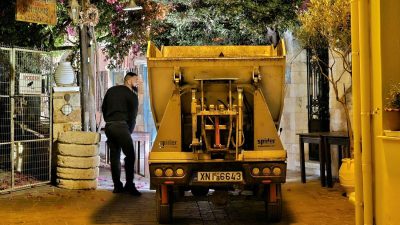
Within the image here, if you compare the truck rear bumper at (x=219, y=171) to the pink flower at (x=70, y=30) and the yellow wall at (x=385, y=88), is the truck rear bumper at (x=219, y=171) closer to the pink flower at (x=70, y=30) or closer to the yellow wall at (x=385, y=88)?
the yellow wall at (x=385, y=88)

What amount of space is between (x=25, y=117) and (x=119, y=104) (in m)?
2.34

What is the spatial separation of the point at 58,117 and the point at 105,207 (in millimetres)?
2702

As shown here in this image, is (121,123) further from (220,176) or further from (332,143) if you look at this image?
(332,143)

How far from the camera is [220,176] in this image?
21.0ft

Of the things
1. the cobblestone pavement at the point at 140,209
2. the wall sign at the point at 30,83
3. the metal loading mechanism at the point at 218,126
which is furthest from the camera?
the wall sign at the point at 30,83

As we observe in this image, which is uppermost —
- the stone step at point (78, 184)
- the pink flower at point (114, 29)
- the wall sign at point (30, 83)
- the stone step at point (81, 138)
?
the pink flower at point (114, 29)

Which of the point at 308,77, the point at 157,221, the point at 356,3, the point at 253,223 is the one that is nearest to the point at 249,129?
the point at 253,223

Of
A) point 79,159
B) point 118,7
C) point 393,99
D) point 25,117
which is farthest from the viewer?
point 118,7

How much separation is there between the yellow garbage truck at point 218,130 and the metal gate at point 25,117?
11.3 ft

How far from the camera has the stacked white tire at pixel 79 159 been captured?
9.52 metres

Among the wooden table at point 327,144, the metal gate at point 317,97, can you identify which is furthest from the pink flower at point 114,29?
the wooden table at point 327,144

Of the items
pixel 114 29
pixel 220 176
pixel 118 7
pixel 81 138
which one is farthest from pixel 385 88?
pixel 114 29

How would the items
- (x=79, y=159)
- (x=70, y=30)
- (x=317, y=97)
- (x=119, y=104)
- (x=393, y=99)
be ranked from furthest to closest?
(x=70, y=30) < (x=317, y=97) < (x=79, y=159) < (x=119, y=104) < (x=393, y=99)

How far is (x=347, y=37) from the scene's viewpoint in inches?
331
